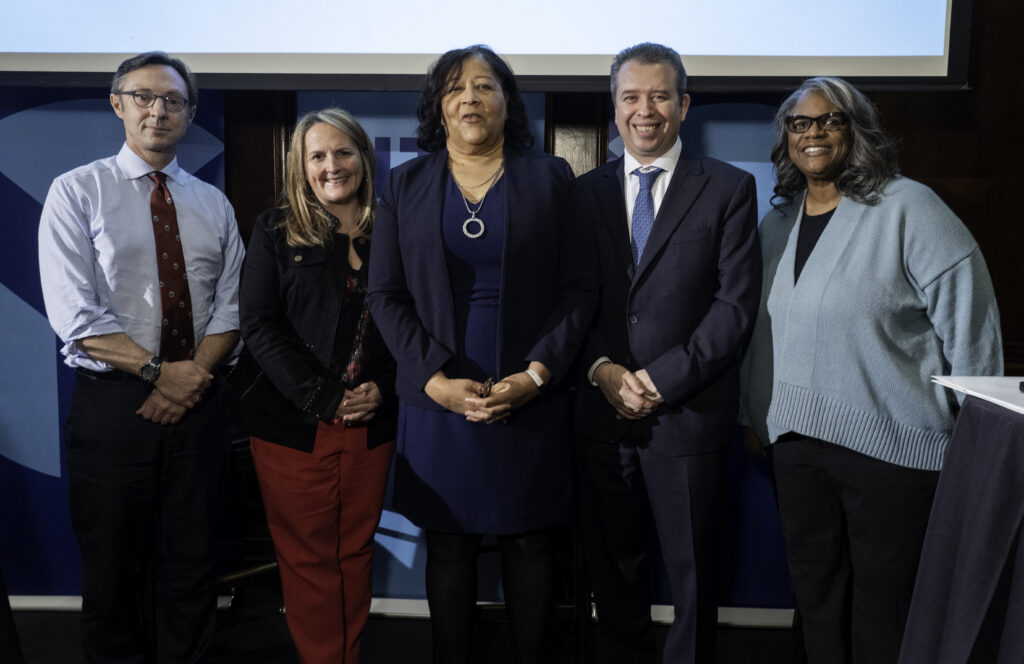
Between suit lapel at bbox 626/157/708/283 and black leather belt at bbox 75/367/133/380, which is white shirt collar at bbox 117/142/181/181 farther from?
suit lapel at bbox 626/157/708/283

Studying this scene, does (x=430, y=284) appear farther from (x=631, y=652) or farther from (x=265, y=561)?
(x=265, y=561)

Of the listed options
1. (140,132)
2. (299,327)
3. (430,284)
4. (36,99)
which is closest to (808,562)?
(430,284)

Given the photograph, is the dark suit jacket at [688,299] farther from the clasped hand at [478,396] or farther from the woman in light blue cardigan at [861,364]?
the clasped hand at [478,396]

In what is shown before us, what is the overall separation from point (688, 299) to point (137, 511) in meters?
1.66

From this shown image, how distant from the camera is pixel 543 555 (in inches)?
74.9

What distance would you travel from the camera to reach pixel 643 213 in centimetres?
199

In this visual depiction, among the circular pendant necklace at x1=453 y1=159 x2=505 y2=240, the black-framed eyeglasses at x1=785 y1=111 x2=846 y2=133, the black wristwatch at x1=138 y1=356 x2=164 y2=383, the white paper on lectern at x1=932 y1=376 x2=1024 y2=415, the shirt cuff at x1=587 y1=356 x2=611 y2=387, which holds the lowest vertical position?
the black wristwatch at x1=138 y1=356 x2=164 y2=383

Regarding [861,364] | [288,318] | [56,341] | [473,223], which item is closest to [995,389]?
[861,364]

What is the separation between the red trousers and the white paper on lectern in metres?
1.42

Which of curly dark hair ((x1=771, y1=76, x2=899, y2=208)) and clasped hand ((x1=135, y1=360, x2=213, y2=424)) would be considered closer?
curly dark hair ((x1=771, y1=76, x2=899, y2=208))

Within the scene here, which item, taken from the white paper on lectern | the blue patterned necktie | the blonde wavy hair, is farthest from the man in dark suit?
the blonde wavy hair

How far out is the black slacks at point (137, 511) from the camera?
2.09 meters

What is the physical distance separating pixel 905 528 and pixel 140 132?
233 cm

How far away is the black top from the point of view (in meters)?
1.98
